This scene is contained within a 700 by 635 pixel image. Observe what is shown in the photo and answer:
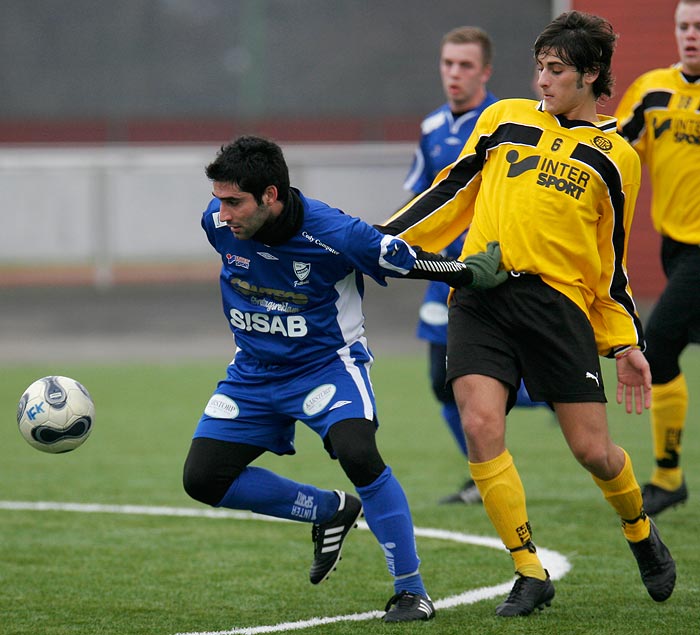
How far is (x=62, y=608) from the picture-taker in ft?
16.2

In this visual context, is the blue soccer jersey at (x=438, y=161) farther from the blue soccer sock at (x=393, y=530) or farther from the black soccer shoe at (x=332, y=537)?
the blue soccer sock at (x=393, y=530)

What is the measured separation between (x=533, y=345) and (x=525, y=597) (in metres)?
0.92

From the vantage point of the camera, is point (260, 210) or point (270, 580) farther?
point (270, 580)

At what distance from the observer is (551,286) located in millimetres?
4719

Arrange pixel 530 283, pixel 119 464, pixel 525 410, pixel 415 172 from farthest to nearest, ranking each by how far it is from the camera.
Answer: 1. pixel 525 410
2. pixel 119 464
3. pixel 415 172
4. pixel 530 283

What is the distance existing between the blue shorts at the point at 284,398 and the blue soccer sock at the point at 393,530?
0.28m

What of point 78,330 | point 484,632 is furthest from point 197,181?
point 484,632

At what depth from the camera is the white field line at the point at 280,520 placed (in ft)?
15.1

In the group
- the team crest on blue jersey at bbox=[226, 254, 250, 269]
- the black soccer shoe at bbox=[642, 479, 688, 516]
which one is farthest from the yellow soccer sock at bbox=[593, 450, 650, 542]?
the black soccer shoe at bbox=[642, 479, 688, 516]

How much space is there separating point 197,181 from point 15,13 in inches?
259

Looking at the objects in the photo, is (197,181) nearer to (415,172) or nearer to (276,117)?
(276,117)

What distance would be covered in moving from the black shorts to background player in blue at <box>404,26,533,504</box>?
2.28m

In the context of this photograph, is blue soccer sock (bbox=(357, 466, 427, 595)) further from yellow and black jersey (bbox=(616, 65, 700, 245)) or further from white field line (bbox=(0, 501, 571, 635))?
yellow and black jersey (bbox=(616, 65, 700, 245))

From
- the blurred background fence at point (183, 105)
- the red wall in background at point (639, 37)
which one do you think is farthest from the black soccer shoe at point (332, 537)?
the blurred background fence at point (183, 105)
